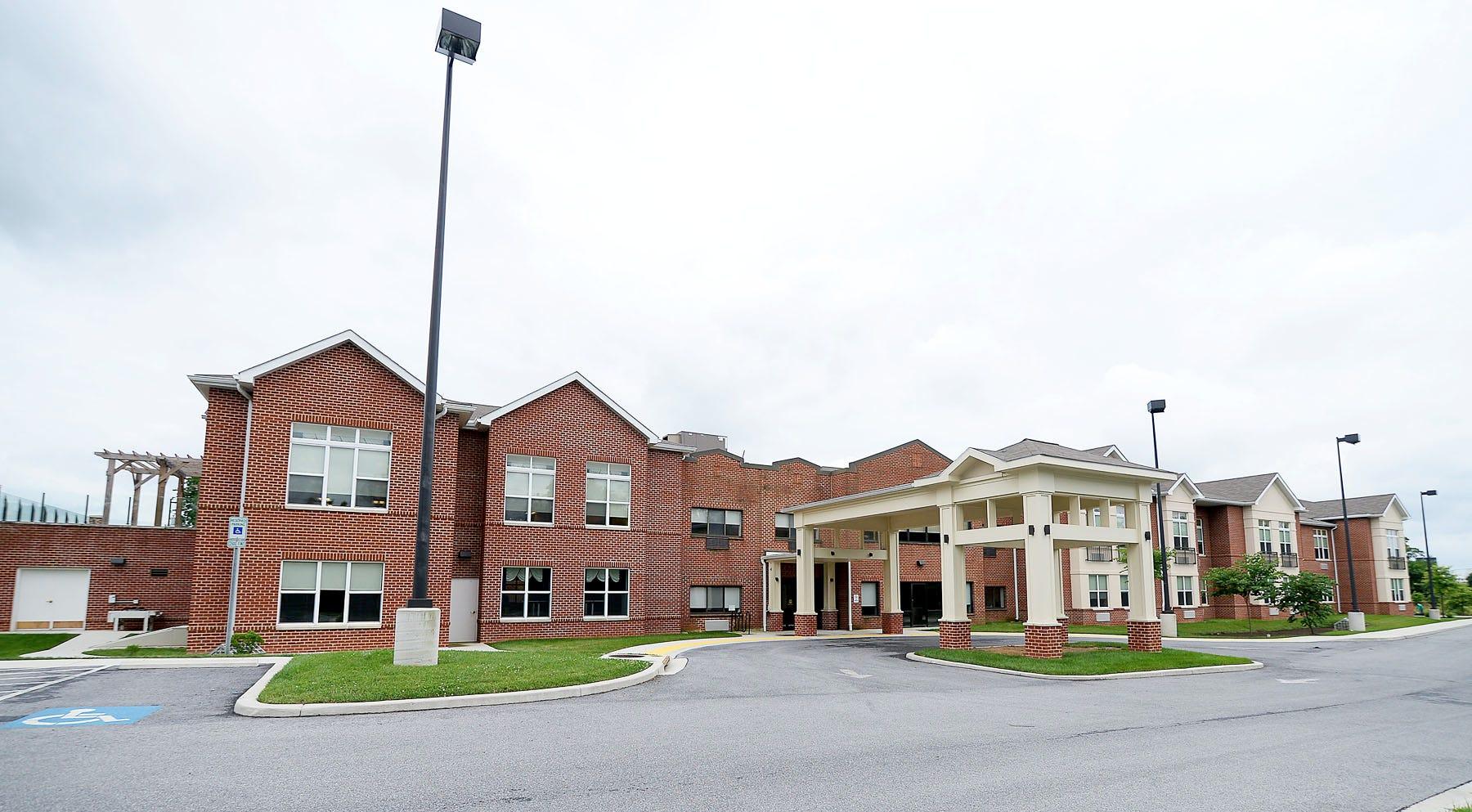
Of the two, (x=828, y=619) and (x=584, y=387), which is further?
(x=828, y=619)

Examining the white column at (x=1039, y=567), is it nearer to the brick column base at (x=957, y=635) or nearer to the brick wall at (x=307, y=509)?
the brick column base at (x=957, y=635)

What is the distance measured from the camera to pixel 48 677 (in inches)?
570

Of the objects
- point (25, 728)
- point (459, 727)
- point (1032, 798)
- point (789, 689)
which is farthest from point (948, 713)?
point (25, 728)

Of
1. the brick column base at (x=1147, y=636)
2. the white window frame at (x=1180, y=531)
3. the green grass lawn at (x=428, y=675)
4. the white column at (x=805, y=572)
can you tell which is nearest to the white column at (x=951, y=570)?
the brick column base at (x=1147, y=636)

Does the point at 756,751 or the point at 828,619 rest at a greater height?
the point at 756,751

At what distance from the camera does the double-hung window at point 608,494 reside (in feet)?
92.4

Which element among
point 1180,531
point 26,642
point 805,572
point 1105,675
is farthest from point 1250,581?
point 26,642

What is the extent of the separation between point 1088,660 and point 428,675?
1472cm

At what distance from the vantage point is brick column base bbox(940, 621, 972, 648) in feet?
75.6

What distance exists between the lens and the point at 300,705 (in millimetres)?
10805

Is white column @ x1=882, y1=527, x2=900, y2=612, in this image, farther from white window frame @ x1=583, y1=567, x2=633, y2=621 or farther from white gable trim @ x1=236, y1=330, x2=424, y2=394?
white gable trim @ x1=236, y1=330, x2=424, y2=394

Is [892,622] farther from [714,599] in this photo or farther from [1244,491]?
[1244,491]

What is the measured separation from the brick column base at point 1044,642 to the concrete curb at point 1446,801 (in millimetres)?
12055

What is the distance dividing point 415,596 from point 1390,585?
65.2 metres
